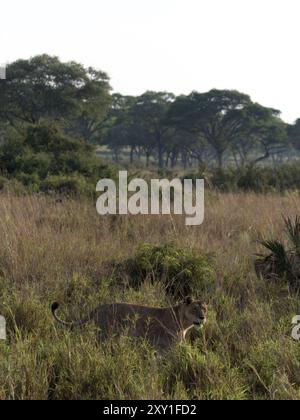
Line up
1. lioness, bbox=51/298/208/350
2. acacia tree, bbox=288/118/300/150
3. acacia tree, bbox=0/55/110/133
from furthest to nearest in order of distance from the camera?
acacia tree, bbox=288/118/300/150 → acacia tree, bbox=0/55/110/133 → lioness, bbox=51/298/208/350

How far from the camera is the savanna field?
3.18m

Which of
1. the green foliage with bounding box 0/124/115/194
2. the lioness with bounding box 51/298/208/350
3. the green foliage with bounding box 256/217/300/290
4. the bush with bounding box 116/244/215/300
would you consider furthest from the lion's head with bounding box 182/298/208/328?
the green foliage with bounding box 0/124/115/194

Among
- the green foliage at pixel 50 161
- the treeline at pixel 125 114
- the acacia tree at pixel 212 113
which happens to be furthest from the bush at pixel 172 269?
the acacia tree at pixel 212 113

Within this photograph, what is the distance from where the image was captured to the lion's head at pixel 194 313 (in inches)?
162

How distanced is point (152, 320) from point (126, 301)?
65 centimetres

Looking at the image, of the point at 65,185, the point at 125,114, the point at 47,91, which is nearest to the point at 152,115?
the point at 125,114

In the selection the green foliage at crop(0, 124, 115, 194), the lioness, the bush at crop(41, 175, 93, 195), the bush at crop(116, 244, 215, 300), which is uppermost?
the green foliage at crop(0, 124, 115, 194)

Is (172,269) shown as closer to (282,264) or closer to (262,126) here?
(282,264)

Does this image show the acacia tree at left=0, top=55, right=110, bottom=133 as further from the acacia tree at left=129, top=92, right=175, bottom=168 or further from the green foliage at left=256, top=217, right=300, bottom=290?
the green foliage at left=256, top=217, right=300, bottom=290

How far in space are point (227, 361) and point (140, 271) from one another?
1.98m

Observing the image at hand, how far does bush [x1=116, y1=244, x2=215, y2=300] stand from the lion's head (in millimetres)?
888

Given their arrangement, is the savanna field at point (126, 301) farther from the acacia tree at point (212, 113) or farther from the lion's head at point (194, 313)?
the acacia tree at point (212, 113)

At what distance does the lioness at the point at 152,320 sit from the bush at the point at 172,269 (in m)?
0.89
